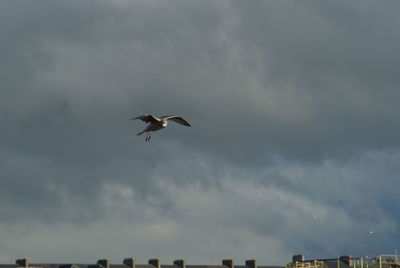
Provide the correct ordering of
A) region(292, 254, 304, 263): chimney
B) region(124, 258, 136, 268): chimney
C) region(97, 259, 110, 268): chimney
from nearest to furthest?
region(97, 259, 110, 268): chimney → region(124, 258, 136, 268): chimney → region(292, 254, 304, 263): chimney

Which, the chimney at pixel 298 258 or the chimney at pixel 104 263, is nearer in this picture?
the chimney at pixel 104 263

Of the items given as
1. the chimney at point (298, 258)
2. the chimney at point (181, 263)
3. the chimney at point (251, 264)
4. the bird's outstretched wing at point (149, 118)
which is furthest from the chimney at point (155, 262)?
the bird's outstretched wing at point (149, 118)

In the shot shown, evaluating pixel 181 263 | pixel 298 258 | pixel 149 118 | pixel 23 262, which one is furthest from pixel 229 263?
pixel 149 118

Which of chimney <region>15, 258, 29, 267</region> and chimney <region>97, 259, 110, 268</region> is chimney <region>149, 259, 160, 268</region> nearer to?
chimney <region>97, 259, 110, 268</region>

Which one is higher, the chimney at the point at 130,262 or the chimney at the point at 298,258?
the chimney at the point at 298,258

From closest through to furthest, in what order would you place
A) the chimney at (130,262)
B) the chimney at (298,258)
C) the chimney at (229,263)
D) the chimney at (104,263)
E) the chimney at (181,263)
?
the chimney at (104,263)
the chimney at (130,262)
the chimney at (181,263)
the chimney at (229,263)
the chimney at (298,258)

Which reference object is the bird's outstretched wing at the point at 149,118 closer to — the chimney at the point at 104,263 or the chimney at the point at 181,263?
the chimney at the point at 104,263

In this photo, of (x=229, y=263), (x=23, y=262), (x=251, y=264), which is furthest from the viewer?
(x=251, y=264)

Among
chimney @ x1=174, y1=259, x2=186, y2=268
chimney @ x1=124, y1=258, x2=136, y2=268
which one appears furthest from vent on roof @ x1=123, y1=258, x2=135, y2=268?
chimney @ x1=174, y1=259, x2=186, y2=268

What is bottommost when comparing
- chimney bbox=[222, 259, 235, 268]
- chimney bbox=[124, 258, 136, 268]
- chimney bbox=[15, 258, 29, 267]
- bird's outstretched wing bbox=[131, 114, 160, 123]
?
chimney bbox=[15, 258, 29, 267]

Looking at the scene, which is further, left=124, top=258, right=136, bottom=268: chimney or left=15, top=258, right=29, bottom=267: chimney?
left=124, top=258, right=136, bottom=268: chimney

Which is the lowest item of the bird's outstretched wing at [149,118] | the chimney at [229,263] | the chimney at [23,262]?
the chimney at [23,262]

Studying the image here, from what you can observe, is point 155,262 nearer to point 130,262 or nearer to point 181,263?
point 181,263

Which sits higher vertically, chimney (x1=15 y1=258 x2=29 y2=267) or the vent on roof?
the vent on roof
